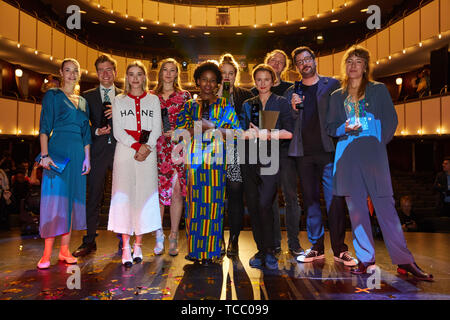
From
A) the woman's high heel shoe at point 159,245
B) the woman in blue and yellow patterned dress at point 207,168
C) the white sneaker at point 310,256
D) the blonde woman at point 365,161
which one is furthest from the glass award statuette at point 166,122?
the white sneaker at point 310,256

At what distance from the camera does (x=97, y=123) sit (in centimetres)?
360

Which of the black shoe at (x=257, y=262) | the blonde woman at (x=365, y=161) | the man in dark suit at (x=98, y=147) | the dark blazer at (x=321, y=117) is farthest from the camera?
the man in dark suit at (x=98, y=147)

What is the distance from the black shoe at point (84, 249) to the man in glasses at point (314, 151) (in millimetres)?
1929

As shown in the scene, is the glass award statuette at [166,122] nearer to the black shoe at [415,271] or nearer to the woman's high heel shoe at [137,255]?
the woman's high heel shoe at [137,255]

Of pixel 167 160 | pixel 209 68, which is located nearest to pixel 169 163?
pixel 167 160

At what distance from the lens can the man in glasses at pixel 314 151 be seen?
121 inches

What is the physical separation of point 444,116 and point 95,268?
9.28 meters

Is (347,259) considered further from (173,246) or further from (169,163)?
(169,163)

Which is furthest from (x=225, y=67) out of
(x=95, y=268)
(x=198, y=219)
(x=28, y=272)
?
(x=28, y=272)

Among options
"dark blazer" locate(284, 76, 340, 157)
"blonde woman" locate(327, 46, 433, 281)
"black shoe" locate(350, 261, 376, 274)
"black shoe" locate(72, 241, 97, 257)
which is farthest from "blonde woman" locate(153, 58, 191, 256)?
"black shoe" locate(350, 261, 376, 274)

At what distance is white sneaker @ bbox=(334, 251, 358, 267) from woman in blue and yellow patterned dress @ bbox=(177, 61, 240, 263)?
1.01 meters

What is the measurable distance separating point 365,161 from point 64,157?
2.40 metres
